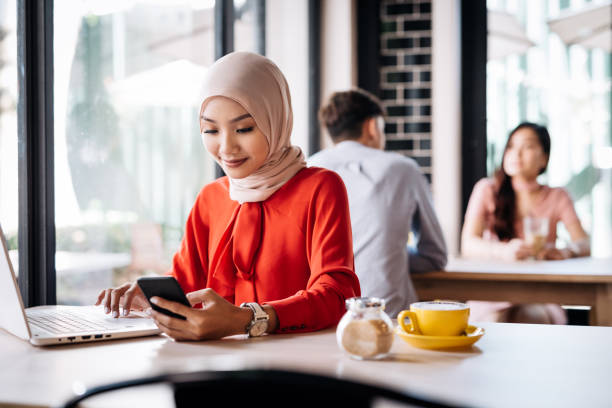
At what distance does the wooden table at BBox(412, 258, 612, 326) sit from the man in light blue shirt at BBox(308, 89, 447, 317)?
0.30 ft

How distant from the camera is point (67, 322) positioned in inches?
48.2

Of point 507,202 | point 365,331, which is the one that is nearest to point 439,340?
point 365,331

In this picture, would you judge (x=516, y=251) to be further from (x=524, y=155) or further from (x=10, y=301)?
(x=10, y=301)

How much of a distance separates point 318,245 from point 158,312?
38 cm

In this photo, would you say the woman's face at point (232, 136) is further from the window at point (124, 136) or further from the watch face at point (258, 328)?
the watch face at point (258, 328)

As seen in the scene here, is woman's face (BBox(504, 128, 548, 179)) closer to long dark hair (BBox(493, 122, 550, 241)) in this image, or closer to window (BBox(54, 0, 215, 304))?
long dark hair (BBox(493, 122, 550, 241))

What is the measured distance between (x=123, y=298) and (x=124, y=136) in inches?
43.2

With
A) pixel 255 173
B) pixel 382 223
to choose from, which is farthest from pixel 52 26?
pixel 382 223

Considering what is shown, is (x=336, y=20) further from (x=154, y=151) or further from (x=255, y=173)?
(x=255, y=173)

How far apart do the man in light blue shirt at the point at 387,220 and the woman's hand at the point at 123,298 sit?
45.0 inches

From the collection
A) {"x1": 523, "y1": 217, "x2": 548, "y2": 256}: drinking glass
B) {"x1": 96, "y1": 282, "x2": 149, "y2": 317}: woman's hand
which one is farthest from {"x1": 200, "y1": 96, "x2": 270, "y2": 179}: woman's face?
{"x1": 523, "y1": 217, "x2": 548, "y2": 256}: drinking glass

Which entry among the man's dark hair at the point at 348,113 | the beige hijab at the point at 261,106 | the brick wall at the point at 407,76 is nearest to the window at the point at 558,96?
the brick wall at the point at 407,76

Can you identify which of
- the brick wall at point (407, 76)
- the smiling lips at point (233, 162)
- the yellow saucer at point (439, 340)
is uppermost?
the brick wall at point (407, 76)

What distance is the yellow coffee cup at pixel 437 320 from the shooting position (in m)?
1.08
